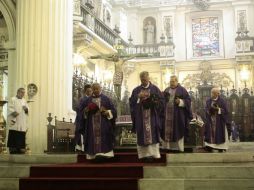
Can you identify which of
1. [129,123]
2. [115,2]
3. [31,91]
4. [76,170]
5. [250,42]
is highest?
[115,2]

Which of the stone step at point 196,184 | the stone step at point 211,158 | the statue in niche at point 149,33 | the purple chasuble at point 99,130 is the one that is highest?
the statue in niche at point 149,33

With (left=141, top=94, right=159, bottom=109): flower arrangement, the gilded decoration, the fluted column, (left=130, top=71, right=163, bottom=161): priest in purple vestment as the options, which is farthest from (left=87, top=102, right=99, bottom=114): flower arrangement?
the gilded decoration

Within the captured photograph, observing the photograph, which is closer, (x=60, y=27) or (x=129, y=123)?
(x=129, y=123)

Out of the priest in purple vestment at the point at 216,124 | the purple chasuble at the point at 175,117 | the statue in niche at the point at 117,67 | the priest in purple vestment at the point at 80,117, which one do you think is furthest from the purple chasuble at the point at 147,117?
the statue in niche at the point at 117,67

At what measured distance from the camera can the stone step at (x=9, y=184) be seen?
770 centimetres

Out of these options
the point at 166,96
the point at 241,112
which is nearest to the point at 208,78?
the point at 241,112

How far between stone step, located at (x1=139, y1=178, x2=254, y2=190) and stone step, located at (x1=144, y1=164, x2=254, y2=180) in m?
0.20

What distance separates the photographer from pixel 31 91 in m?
11.7

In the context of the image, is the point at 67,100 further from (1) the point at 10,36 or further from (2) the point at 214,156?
(2) the point at 214,156

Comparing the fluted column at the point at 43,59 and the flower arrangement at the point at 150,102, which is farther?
the fluted column at the point at 43,59

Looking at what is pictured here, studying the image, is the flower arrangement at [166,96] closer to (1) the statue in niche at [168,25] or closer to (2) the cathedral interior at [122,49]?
(2) the cathedral interior at [122,49]

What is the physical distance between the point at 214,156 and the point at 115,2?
67.4 ft

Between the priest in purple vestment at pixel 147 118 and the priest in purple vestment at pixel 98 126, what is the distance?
0.52 m

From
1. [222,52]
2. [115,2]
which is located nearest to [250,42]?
[222,52]
